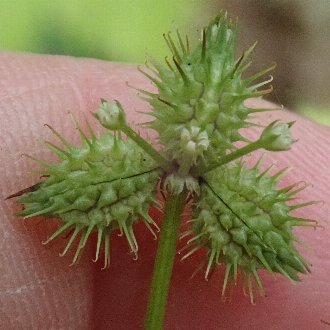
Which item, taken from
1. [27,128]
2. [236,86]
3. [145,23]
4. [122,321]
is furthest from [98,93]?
[145,23]

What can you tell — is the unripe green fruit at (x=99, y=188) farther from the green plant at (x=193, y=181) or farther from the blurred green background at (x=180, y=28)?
the blurred green background at (x=180, y=28)

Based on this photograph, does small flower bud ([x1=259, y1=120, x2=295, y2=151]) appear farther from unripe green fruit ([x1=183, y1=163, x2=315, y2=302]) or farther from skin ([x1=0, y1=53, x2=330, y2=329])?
skin ([x1=0, y1=53, x2=330, y2=329])

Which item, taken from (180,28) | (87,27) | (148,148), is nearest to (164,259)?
(148,148)

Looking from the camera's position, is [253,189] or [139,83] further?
[139,83]

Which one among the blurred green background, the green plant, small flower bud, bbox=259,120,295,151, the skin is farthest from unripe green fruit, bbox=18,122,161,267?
the blurred green background

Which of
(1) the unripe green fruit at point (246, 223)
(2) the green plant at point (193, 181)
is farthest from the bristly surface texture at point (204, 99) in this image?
(1) the unripe green fruit at point (246, 223)

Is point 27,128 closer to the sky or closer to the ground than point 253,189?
closer to the ground

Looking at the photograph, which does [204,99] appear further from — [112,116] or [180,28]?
[180,28]

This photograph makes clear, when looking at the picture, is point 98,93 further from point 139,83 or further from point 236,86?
point 236,86
